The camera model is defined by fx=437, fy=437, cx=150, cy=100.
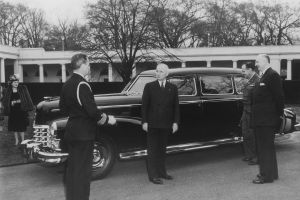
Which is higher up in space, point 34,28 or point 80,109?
point 34,28

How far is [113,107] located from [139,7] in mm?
30539

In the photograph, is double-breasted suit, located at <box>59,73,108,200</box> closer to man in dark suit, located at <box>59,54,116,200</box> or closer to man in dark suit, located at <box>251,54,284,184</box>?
man in dark suit, located at <box>59,54,116,200</box>

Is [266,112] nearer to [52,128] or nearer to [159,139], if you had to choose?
[159,139]

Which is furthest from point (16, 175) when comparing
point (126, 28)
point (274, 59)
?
point (274, 59)

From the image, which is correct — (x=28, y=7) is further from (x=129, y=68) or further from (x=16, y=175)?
(x=16, y=175)

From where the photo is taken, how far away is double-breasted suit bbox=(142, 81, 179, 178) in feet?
21.7

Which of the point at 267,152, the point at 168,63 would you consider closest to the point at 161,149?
the point at 267,152

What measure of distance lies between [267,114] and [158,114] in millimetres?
1607

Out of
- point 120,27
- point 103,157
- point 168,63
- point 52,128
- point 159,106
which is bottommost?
point 103,157

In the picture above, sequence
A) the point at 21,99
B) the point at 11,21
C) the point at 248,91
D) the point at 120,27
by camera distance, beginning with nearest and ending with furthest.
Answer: the point at 248,91, the point at 21,99, the point at 120,27, the point at 11,21

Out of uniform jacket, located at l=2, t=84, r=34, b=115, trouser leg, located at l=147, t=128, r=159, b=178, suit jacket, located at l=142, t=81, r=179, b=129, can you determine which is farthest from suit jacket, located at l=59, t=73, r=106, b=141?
uniform jacket, located at l=2, t=84, r=34, b=115

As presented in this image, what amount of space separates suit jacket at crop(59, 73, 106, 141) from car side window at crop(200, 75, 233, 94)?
3618 millimetres

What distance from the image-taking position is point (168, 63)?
5984 cm

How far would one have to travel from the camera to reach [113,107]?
7152 millimetres
